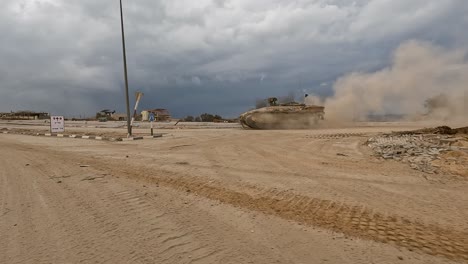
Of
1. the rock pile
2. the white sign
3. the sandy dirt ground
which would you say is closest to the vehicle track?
the sandy dirt ground

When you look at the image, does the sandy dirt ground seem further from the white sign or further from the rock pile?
the white sign

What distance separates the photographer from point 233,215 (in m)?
4.53

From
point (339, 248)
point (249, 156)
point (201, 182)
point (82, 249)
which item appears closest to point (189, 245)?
point (82, 249)

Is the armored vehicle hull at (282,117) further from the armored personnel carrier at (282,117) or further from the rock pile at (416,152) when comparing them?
the rock pile at (416,152)

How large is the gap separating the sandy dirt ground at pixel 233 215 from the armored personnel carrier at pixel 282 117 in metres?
20.3

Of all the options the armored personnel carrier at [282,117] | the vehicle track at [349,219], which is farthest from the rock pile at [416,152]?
the armored personnel carrier at [282,117]

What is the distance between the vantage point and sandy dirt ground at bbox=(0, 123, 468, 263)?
10.9 feet

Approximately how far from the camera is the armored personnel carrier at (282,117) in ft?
93.4

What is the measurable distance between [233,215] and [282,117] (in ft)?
80.6

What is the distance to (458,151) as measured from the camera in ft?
28.8

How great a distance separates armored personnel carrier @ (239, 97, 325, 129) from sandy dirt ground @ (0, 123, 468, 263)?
2032cm

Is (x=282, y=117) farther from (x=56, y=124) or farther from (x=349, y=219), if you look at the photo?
(x=349, y=219)

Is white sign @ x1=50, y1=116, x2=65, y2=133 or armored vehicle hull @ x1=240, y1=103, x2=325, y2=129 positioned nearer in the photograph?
white sign @ x1=50, y1=116, x2=65, y2=133

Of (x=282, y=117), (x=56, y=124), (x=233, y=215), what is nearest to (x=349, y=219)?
(x=233, y=215)
